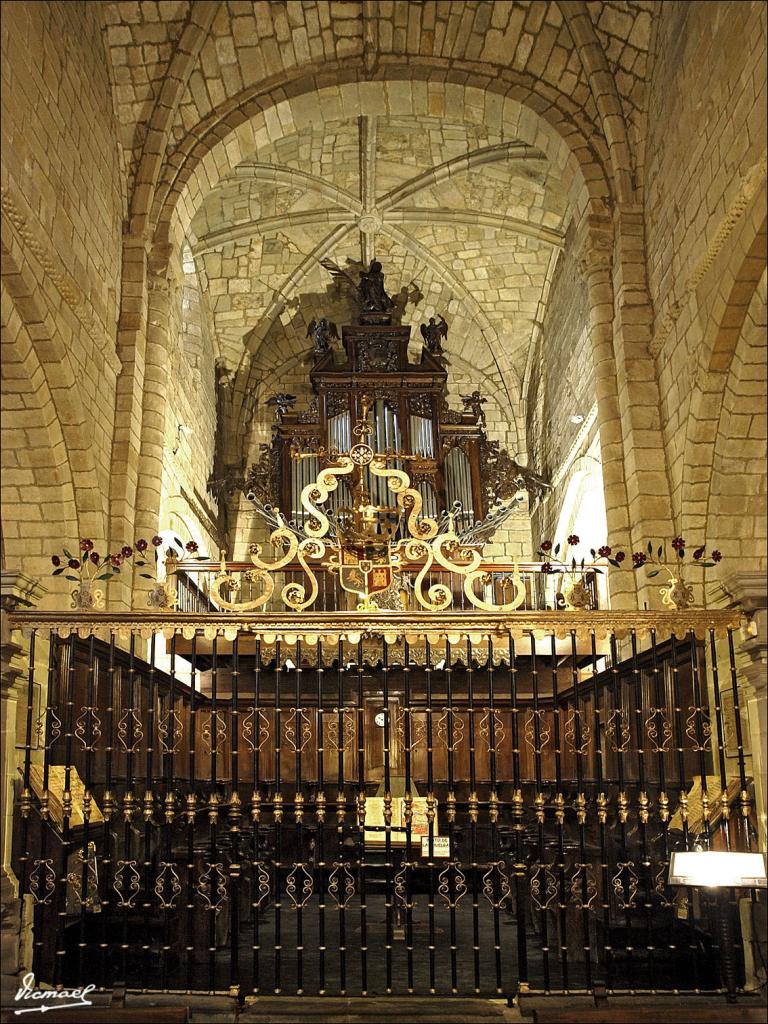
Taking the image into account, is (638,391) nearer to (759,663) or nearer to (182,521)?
(759,663)

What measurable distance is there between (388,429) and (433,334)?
180 cm

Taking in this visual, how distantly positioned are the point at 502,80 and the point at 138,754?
7.55 meters

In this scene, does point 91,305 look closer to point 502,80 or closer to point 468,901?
point 502,80

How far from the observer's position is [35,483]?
29.1ft

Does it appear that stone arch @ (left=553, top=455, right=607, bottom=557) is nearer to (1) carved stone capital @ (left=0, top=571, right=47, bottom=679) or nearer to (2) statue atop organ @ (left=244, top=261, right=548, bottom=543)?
(2) statue atop organ @ (left=244, top=261, right=548, bottom=543)

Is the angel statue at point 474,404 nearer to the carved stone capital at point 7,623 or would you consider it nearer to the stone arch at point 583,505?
the stone arch at point 583,505

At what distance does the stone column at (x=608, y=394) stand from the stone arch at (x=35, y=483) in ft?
16.0

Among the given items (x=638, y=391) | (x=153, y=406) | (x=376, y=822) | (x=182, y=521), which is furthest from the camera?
(x=182, y=521)

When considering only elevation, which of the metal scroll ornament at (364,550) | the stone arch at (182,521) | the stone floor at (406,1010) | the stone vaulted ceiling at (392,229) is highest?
the stone vaulted ceiling at (392,229)

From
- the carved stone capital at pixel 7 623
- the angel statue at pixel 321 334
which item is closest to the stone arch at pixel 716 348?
the carved stone capital at pixel 7 623

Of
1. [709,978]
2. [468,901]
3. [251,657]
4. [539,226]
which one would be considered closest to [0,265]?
[251,657]

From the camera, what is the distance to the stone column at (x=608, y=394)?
9.34 meters

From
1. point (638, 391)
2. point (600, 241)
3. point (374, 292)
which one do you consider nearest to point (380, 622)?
point (638, 391)

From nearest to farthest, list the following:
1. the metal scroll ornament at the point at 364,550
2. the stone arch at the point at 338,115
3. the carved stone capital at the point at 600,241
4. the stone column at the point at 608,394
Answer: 1. the metal scroll ornament at the point at 364,550
2. the stone column at the point at 608,394
3. the carved stone capital at the point at 600,241
4. the stone arch at the point at 338,115
